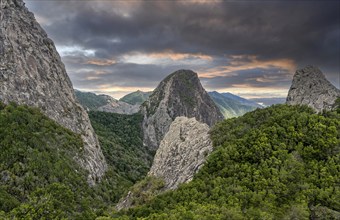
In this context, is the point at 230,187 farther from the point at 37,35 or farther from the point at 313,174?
the point at 37,35

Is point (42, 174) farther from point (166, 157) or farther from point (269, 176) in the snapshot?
point (269, 176)

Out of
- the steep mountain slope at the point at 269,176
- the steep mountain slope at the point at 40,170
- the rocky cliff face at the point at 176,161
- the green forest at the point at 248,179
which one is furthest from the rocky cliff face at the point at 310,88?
the steep mountain slope at the point at 40,170

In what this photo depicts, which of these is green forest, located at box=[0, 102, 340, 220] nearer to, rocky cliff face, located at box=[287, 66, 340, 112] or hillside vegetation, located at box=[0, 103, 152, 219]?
hillside vegetation, located at box=[0, 103, 152, 219]

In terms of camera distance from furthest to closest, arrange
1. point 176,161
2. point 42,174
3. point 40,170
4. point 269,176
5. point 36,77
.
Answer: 1. point 36,77
2. point 40,170
3. point 42,174
4. point 176,161
5. point 269,176

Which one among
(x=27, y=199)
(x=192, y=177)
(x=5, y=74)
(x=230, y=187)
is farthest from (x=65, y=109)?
(x=230, y=187)

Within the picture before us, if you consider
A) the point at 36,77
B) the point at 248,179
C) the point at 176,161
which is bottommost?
the point at 176,161

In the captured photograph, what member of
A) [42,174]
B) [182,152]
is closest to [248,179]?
[182,152]

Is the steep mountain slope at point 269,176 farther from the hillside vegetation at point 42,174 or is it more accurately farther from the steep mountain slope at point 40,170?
the hillside vegetation at point 42,174
